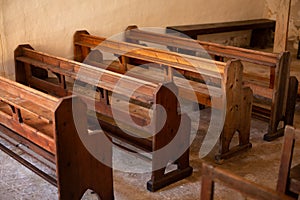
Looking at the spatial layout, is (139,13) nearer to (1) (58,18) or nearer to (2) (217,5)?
(1) (58,18)

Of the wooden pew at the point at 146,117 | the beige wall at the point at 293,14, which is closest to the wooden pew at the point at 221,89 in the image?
the wooden pew at the point at 146,117

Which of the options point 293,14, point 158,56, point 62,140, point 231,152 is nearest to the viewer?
point 62,140

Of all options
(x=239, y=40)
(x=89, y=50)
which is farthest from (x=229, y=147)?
(x=239, y=40)

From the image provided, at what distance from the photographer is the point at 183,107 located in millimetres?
3836

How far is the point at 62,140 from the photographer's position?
1.90 meters

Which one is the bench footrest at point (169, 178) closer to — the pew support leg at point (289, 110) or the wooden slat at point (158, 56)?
the wooden slat at point (158, 56)

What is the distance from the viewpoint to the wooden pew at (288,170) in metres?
1.67

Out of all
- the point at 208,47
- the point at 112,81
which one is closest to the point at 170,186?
the point at 112,81

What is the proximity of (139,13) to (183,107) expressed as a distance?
4.66 feet

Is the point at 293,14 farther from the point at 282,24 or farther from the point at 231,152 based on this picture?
the point at 231,152

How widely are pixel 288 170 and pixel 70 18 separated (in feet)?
9.47

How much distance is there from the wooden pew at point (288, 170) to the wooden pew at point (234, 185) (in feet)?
1.56

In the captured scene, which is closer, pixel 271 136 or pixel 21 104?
pixel 21 104

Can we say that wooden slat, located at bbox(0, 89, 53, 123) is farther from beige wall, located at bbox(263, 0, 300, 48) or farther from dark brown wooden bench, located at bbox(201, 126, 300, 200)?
beige wall, located at bbox(263, 0, 300, 48)
